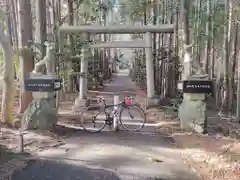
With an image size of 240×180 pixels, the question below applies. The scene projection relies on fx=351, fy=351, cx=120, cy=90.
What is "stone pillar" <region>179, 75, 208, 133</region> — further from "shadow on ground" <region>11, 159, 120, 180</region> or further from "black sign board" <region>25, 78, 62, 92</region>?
"shadow on ground" <region>11, 159, 120, 180</region>

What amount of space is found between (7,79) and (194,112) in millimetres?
5085

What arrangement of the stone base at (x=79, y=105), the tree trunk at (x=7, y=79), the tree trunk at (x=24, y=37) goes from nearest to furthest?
the tree trunk at (x=7, y=79) → the tree trunk at (x=24, y=37) → the stone base at (x=79, y=105)

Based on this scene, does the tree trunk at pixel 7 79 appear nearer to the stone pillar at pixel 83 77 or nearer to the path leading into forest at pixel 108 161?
the path leading into forest at pixel 108 161

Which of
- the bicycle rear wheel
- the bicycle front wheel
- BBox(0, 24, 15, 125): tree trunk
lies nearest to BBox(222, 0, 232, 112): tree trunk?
the bicycle front wheel

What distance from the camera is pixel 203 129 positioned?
9.16m

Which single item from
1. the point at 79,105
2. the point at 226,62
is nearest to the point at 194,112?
the point at 226,62

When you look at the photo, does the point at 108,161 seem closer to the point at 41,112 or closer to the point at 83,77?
the point at 41,112

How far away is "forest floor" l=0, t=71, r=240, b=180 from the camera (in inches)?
238

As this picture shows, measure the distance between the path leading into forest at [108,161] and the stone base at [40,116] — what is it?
0.62 meters

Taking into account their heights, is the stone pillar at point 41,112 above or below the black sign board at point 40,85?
below

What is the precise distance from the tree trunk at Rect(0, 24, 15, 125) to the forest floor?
0.95 m

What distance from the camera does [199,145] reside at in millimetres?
7941

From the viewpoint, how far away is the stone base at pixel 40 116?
8742 mm

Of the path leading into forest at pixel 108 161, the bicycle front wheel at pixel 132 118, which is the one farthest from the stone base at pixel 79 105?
the path leading into forest at pixel 108 161
